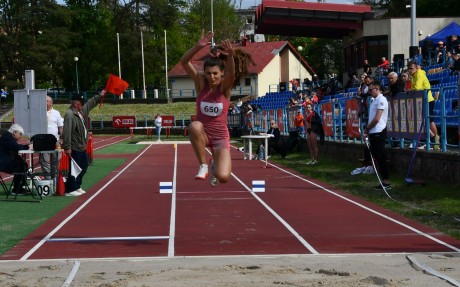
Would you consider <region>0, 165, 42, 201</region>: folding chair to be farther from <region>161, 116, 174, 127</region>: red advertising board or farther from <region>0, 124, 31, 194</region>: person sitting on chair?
<region>161, 116, 174, 127</region>: red advertising board

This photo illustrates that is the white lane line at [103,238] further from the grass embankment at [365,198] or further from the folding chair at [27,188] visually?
the folding chair at [27,188]

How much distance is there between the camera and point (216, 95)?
10133 mm

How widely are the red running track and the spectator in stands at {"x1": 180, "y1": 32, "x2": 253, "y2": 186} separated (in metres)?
1.11

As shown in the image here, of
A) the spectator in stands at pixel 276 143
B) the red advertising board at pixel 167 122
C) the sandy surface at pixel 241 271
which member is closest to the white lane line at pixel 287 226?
the sandy surface at pixel 241 271

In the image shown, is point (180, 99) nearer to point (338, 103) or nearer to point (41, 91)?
point (338, 103)

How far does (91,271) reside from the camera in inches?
349

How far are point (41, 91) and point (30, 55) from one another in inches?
3188

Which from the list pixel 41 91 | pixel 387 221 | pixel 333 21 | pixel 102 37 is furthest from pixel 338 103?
pixel 102 37

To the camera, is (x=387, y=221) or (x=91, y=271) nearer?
(x=91, y=271)

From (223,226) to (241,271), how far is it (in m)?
3.73

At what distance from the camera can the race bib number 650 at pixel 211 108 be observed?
10.1 metres

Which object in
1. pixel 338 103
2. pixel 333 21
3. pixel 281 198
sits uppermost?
pixel 333 21

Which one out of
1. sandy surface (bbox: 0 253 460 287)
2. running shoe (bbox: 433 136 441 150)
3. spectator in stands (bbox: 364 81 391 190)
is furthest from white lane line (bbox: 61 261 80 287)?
running shoe (bbox: 433 136 441 150)

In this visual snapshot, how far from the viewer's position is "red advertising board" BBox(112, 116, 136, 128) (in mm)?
71062
